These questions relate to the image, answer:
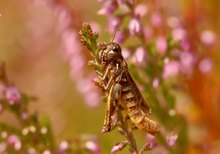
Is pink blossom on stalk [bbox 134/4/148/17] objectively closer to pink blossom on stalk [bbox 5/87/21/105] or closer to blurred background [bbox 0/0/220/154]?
blurred background [bbox 0/0/220/154]

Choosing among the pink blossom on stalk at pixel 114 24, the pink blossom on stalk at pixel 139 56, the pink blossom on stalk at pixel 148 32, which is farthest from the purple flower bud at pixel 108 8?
the pink blossom on stalk at pixel 148 32

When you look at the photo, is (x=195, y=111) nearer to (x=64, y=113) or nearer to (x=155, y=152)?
(x=155, y=152)

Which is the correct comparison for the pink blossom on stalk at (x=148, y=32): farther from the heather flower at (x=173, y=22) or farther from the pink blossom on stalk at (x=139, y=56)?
the pink blossom on stalk at (x=139, y=56)

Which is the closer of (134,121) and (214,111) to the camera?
(134,121)

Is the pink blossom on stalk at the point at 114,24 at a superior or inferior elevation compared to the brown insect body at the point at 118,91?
superior

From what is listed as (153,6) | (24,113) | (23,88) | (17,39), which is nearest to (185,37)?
(153,6)

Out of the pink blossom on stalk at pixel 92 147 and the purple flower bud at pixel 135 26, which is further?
the pink blossom on stalk at pixel 92 147

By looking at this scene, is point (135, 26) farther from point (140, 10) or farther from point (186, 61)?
point (186, 61)
